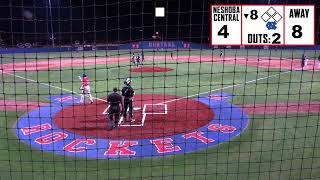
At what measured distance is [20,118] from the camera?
14273 millimetres

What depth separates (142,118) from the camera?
13875 millimetres

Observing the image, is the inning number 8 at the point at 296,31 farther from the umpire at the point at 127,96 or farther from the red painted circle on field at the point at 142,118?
the umpire at the point at 127,96

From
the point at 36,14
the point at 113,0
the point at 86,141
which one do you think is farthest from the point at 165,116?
the point at 36,14

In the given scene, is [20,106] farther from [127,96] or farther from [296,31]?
[296,31]

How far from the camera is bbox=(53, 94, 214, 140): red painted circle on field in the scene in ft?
40.1

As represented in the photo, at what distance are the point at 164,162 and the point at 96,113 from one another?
18.3 ft

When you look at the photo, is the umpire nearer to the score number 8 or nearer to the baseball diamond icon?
the baseball diamond icon
